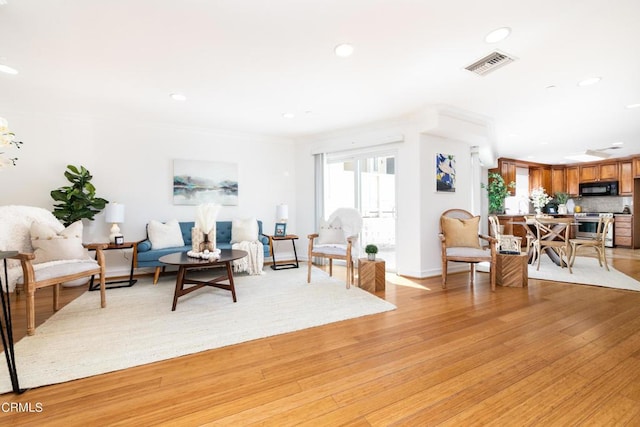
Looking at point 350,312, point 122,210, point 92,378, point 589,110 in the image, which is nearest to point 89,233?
point 122,210

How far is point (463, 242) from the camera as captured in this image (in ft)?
13.4

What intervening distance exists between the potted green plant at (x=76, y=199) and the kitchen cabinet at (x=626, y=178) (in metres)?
11.6

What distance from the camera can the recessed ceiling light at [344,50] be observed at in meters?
2.46


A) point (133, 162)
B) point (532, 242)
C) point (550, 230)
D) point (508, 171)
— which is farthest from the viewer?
point (508, 171)

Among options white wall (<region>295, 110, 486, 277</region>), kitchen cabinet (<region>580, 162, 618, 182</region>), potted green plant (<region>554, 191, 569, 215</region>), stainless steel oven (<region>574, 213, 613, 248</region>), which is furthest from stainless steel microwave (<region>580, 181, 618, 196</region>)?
white wall (<region>295, 110, 486, 277</region>)

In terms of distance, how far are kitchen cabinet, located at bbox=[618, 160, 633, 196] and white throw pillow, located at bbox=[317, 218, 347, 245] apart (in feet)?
27.2

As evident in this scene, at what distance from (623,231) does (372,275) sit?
820cm

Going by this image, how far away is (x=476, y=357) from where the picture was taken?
197cm

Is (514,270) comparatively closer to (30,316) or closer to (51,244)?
(30,316)

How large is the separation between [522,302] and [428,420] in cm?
244

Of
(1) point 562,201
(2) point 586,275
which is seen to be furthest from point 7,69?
(1) point 562,201

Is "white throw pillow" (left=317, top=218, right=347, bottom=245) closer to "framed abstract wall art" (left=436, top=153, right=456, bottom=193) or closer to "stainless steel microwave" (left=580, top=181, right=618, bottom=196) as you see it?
"framed abstract wall art" (left=436, top=153, right=456, bottom=193)

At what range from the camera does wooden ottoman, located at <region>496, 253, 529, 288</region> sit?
3.73m

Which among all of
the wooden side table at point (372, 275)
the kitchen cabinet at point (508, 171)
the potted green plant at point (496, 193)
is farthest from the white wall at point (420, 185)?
the kitchen cabinet at point (508, 171)
